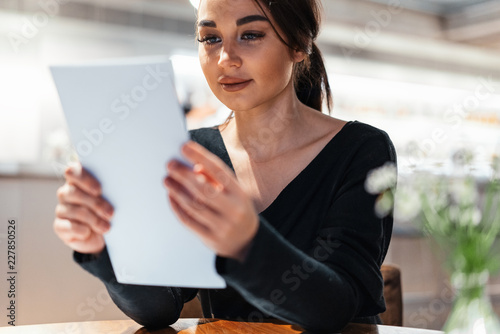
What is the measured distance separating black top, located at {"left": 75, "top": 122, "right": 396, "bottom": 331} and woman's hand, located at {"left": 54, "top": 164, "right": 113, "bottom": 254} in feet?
0.22

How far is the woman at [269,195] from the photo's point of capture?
0.73 m

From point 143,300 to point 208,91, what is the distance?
372 centimetres

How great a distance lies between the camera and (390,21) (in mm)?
5516

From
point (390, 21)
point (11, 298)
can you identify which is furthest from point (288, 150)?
point (390, 21)

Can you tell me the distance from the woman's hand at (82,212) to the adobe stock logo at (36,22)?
346cm

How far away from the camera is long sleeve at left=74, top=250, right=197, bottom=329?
953mm

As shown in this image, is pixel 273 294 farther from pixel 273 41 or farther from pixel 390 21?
pixel 390 21

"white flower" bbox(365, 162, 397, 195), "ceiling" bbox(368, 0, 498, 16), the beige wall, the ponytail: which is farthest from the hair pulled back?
"ceiling" bbox(368, 0, 498, 16)

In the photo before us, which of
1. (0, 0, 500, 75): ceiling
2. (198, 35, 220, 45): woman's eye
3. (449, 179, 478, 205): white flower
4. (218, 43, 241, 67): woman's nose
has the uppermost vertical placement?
(0, 0, 500, 75): ceiling

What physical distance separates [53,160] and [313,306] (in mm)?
3443

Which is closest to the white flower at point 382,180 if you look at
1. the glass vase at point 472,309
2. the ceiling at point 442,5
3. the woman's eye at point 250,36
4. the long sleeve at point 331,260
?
the long sleeve at point 331,260

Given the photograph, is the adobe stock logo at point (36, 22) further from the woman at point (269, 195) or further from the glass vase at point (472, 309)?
the glass vase at point (472, 309)

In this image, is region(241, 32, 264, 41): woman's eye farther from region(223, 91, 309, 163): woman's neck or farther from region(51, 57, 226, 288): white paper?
region(51, 57, 226, 288): white paper

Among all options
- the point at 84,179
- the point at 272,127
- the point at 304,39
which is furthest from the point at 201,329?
Answer: the point at 304,39
